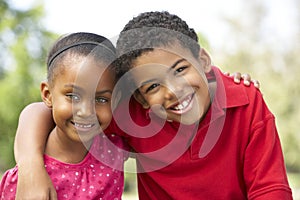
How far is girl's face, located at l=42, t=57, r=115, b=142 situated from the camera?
175 cm

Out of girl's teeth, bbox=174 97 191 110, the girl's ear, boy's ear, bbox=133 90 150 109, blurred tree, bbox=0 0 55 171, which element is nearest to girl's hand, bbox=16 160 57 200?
the girl's ear

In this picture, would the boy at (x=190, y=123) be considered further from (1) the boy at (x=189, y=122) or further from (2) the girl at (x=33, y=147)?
(2) the girl at (x=33, y=147)

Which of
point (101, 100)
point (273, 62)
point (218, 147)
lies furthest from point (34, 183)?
point (273, 62)

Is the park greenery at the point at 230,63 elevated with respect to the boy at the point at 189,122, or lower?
elevated

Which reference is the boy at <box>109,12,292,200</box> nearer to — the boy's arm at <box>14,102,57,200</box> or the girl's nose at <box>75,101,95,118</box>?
the girl's nose at <box>75,101,95,118</box>

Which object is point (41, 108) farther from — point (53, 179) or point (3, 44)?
point (3, 44)

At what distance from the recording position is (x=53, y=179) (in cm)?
188

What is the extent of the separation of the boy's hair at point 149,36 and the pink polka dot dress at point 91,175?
1.19ft

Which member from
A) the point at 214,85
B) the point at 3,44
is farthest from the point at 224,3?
the point at 214,85

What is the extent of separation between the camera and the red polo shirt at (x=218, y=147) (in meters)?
1.88

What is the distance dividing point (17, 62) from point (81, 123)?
357 inches

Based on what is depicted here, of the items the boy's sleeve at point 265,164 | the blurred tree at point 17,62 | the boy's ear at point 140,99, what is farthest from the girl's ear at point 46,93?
the blurred tree at point 17,62

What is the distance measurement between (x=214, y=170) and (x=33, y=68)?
29.3 ft

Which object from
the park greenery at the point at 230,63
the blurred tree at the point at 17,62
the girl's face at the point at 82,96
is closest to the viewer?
the girl's face at the point at 82,96
